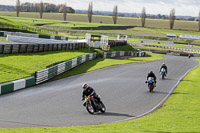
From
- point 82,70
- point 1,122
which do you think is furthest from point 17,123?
point 82,70

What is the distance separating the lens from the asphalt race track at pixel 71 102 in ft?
53.6

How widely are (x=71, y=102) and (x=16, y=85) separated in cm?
526

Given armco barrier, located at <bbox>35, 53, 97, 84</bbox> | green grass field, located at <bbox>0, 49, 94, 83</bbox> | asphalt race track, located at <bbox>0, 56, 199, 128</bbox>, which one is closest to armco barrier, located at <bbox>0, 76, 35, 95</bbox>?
asphalt race track, located at <bbox>0, 56, 199, 128</bbox>

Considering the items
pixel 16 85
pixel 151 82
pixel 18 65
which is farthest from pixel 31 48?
pixel 151 82

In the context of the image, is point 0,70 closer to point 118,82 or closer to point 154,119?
point 118,82

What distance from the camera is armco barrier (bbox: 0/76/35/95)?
2278cm

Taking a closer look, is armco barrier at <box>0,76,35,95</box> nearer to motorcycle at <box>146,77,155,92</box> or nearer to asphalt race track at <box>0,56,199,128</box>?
asphalt race track at <box>0,56,199,128</box>

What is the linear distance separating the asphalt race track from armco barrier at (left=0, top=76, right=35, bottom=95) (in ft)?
1.58

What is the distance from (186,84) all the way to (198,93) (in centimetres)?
537

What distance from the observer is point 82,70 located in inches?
1469

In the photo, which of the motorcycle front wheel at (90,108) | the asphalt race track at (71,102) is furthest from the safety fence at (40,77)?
the motorcycle front wheel at (90,108)

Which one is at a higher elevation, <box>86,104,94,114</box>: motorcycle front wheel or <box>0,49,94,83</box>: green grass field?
<box>0,49,94,83</box>: green grass field

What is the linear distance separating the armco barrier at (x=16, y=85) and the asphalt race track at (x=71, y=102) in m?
0.48

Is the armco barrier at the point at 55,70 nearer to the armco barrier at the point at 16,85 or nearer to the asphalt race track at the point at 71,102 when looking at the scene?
the asphalt race track at the point at 71,102
